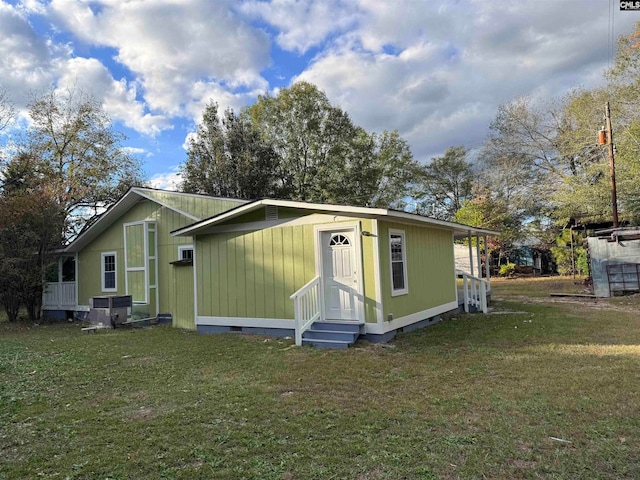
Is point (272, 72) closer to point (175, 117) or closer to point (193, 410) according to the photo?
point (175, 117)

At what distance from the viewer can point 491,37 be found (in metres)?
12.5

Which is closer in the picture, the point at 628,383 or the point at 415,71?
the point at 628,383

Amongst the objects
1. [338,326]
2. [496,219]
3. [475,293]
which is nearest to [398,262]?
[338,326]

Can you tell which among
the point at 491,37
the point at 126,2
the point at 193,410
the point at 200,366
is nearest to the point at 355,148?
the point at 491,37

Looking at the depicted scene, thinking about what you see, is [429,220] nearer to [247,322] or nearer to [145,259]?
[247,322]

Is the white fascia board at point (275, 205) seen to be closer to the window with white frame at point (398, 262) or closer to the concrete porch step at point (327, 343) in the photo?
the window with white frame at point (398, 262)

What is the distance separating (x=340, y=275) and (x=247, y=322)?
93.7 inches

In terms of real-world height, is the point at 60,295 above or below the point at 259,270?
below

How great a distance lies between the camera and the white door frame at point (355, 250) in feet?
24.7

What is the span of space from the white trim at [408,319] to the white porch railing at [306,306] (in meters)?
1.02

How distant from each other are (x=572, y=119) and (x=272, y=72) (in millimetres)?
16928

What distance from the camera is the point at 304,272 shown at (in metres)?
8.16

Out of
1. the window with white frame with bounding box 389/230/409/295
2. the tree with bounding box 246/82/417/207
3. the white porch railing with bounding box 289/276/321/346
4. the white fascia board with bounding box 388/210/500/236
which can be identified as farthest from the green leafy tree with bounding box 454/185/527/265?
the white porch railing with bounding box 289/276/321/346

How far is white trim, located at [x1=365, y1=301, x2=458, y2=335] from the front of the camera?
7.35 meters
